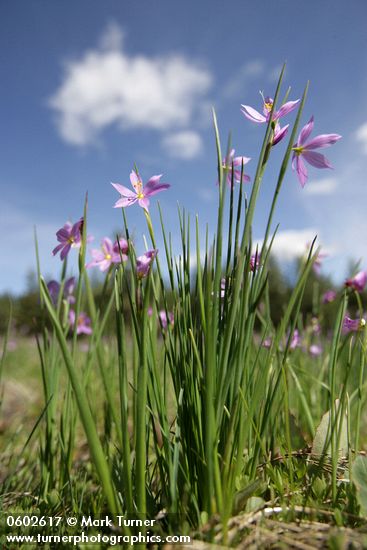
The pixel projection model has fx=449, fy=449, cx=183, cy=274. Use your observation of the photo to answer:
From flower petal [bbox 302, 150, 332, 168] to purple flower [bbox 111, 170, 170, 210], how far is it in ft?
1.43

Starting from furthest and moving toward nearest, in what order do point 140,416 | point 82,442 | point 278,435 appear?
point 82,442
point 278,435
point 140,416

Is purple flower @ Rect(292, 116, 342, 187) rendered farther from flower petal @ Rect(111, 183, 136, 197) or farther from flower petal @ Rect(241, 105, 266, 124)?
flower petal @ Rect(111, 183, 136, 197)

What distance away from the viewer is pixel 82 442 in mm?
3418

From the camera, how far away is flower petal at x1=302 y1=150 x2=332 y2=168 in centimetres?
132

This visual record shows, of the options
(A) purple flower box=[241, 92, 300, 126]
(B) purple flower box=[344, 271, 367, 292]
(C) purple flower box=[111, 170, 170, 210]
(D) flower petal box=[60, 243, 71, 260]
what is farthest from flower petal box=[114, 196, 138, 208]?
(B) purple flower box=[344, 271, 367, 292]

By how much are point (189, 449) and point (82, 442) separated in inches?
92.5

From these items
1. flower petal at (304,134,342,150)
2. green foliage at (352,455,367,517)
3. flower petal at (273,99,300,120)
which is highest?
flower petal at (273,99,300,120)

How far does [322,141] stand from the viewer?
4.27ft

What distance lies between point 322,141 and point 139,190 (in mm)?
575

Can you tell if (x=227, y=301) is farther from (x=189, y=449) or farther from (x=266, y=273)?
(x=189, y=449)

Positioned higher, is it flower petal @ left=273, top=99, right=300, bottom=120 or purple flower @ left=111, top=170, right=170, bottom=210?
flower petal @ left=273, top=99, right=300, bottom=120

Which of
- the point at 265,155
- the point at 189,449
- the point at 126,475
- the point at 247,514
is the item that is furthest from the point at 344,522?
the point at 265,155

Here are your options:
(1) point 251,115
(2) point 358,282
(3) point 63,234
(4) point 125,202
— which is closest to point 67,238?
(3) point 63,234

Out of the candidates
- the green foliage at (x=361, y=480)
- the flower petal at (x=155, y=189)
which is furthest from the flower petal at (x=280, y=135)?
the green foliage at (x=361, y=480)
